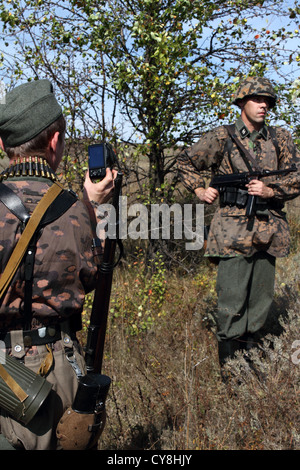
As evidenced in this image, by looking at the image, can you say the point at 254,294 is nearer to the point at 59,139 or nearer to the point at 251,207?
the point at 251,207

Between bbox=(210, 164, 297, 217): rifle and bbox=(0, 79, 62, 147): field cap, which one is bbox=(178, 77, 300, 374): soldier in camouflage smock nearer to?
bbox=(210, 164, 297, 217): rifle

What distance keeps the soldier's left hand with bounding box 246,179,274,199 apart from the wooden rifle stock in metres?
1.89

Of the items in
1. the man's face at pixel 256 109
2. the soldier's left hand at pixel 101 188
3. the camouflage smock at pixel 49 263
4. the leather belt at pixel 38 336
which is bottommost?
the leather belt at pixel 38 336

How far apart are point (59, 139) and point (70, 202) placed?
264 mm

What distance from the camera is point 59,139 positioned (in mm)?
1905

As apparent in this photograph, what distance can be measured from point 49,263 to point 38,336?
288mm

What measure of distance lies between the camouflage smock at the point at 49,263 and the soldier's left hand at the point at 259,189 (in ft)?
6.90

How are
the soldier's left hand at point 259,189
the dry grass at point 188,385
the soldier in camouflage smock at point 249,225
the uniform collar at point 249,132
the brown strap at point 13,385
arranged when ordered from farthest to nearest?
1. the uniform collar at point 249,132
2. the soldier in camouflage smock at point 249,225
3. the soldier's left hand at point 259,189
4. the dry grass at point 188,385
5. the brown strap at point 13,385

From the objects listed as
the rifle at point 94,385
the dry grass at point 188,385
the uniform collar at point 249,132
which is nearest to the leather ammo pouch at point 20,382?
the rifle at point 94,385

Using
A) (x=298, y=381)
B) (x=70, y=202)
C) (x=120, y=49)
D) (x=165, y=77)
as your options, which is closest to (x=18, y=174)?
(x=70, y=202)

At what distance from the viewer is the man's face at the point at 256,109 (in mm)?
3827

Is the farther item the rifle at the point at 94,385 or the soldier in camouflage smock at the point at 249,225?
the soldier in camouflage smock at the point at 249,225

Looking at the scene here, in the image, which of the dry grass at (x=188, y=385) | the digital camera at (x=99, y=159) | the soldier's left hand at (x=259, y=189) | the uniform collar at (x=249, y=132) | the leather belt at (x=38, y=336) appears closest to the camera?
the leather belt at (x=38, y=336)

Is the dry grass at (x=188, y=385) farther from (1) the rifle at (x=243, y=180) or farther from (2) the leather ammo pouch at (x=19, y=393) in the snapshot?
(2) the leather ammo pouch at (x=19, y=393)
